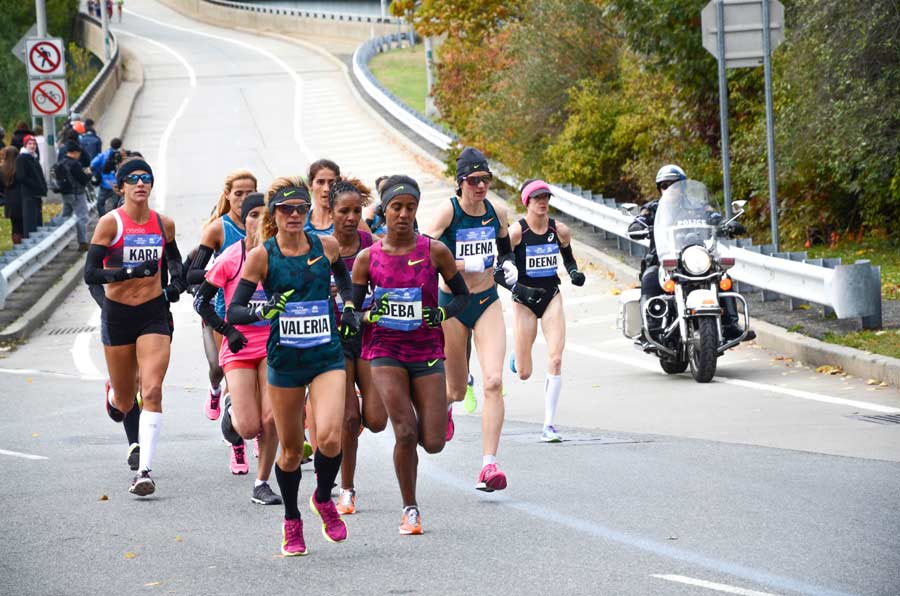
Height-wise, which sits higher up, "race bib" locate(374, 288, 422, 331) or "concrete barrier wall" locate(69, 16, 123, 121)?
"concrete barrier wall" locate(69, 16, 123, 121)

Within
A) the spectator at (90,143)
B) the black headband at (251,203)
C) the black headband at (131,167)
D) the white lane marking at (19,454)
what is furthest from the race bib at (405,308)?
the spectator at (90,143)

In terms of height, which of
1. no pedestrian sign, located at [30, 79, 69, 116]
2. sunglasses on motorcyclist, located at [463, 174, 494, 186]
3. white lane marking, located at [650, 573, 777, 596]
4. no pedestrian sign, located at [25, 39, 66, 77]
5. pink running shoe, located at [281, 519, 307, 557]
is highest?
no pedestrian sign, located at [25, 39, 66, 77]

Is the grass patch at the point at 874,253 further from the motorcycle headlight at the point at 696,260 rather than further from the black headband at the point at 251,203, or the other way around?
the black headband at the point at 251,203

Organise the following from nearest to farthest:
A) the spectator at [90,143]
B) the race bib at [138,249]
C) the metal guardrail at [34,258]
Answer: the race bib at [138,249] < the metal guardrail at [34,258] < the spectator at [90,143]

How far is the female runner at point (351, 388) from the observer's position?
31.8ft

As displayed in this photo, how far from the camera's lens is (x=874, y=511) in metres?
9.02

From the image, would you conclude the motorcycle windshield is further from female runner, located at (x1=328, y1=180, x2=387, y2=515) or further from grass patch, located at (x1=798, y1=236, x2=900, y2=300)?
female runner, located at (x1=328, y1=180, x2=387, y2=515)

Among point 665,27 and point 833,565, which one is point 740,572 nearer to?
point 833,565

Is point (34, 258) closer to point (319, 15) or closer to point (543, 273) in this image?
point (543, 273)

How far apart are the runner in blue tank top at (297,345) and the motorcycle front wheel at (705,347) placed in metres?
6.38

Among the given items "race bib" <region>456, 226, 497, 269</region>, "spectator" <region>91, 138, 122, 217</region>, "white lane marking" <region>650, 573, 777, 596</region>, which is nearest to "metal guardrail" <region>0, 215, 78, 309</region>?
"spectator" <region>91, 138, 122, 217</region>

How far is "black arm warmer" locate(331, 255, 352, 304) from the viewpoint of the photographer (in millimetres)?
9047

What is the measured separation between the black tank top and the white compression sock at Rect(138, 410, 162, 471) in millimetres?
3138

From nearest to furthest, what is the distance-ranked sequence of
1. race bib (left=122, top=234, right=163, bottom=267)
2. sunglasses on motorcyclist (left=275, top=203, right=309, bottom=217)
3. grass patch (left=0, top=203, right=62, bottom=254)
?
sunglasses on motorcyclist (left=275, top=203, right=309, bottom=217)
race bib (left=122, top=234, right=163, bottom=267)
grass patch (left=0, top=203, right=62, bottom=254)
